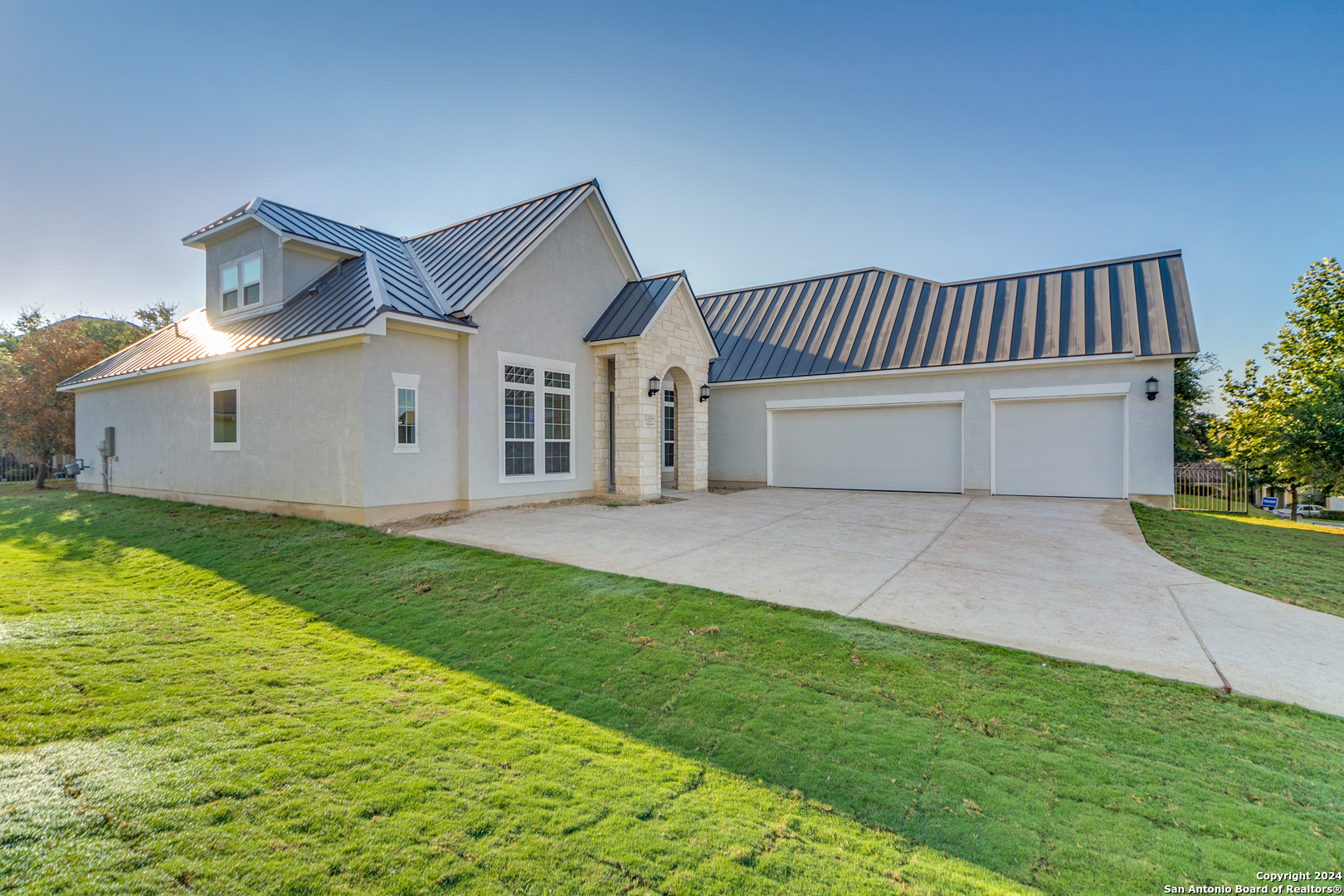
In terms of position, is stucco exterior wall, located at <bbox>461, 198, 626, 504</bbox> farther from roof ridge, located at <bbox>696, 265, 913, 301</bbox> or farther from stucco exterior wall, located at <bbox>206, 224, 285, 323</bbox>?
roof ridge, located at <bbox>696, 265, 913, 301</bbox>

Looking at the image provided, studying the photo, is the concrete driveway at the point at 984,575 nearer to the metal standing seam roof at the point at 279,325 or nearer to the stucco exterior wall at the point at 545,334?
the stucco exterior wall at the point at 545,334

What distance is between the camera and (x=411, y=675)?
454 centimetres

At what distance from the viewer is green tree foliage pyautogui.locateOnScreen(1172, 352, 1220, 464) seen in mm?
25250

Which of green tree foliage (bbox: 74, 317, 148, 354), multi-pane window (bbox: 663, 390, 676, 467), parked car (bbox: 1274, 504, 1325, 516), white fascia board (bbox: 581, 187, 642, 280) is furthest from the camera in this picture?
parked car (bbox: 1274, 504, 1325, 516)

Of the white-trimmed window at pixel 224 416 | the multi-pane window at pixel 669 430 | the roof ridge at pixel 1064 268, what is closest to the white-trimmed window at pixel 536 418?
the multi-pane window at pixel 669 430

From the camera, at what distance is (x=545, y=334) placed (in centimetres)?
1248

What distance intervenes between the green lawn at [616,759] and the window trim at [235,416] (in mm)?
6406

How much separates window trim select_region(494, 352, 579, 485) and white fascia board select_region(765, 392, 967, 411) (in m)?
6.53

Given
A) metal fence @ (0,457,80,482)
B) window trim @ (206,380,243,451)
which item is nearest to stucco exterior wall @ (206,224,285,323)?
window trim @ (206,380,243,451)

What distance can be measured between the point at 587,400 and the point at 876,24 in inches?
386

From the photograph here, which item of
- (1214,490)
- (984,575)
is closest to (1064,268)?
(1214,490)

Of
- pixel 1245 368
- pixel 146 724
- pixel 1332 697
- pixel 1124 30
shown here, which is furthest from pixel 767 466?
pixel 1245 368

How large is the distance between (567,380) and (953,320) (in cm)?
1027

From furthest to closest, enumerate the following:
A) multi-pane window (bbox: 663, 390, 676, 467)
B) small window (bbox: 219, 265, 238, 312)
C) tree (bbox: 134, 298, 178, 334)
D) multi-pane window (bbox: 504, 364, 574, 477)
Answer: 1. tree (bbox: 134, 298, 178, 334)
2. multi-pane window (bbox: 663, 390, 676, 467)
3. small window (bbox: 219, 265, 238, 312)
4. multi-pane window (bbox: 504, 364, 574, 477)
